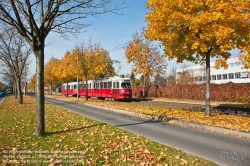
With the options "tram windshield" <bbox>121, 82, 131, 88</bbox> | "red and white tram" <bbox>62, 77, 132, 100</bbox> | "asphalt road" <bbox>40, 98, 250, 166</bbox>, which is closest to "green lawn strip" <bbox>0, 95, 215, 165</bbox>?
"asphalt road" <bbox>40, 98, 250, 166</bbox>

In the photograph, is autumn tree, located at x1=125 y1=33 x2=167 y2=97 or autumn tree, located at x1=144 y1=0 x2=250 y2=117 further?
autumn tree, located at x1=125 y1=33 x2=167 y2=97

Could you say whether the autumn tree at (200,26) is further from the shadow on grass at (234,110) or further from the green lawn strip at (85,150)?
the green lawn strip at (85,150)

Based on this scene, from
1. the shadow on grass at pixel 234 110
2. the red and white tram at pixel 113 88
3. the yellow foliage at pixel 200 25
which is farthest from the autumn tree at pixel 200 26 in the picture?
the red and white tram at pixel 113 88

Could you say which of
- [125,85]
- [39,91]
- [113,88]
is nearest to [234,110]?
[39,91]

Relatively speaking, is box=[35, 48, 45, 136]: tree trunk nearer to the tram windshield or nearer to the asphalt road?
the asphalt road

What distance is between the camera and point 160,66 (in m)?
38.5

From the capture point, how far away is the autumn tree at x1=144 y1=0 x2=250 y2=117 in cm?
1074

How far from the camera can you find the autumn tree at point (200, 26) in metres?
10.7

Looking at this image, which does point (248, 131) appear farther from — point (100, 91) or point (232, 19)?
point (100, 91)

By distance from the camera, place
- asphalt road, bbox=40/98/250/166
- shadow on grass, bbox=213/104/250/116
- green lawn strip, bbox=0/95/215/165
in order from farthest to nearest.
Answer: shadow on grass, bbox=213/104/250/116 → asphalt road, bbox=40/98/250/166 → green lawn strip, bbox=0/95/215/165

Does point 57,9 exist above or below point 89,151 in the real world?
above

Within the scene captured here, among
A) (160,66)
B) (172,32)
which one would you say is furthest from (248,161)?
(160,66)

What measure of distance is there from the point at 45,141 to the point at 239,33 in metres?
10.7

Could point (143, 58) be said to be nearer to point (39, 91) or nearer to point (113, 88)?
point (113, 88)
